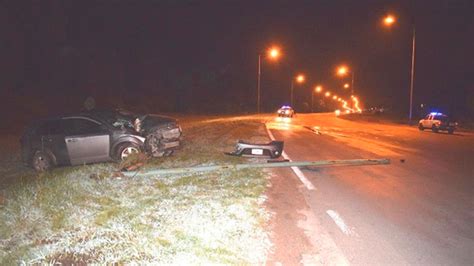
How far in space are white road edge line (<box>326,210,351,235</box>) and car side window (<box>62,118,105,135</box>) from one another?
7.41m

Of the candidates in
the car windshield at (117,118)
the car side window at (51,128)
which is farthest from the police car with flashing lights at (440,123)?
the car side window at (51,128)

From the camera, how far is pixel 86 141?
12266 mm

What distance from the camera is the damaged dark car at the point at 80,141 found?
12.2 metres

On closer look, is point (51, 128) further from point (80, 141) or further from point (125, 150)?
point (125, 150)

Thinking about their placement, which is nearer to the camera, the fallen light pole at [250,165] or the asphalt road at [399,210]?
the asphalt road at [399,210]

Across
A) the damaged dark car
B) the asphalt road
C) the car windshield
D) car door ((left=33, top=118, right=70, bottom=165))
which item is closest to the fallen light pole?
the asphalt road

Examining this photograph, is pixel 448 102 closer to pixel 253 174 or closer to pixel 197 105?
pixel 197 105

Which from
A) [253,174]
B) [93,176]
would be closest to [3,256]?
[93,176]

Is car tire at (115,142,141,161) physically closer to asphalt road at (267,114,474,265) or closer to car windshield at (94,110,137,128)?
car windshield at (94,110,137,128)

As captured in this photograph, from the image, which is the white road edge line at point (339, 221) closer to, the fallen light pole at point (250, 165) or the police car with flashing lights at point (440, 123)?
the fallen light pole at point (250, 165)

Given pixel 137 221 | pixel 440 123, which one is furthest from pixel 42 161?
pixel 440 123

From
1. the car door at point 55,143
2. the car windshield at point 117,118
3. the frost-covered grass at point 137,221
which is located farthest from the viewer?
the car windshield at point 117,118

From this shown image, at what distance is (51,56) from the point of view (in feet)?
147

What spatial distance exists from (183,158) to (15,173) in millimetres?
4813
